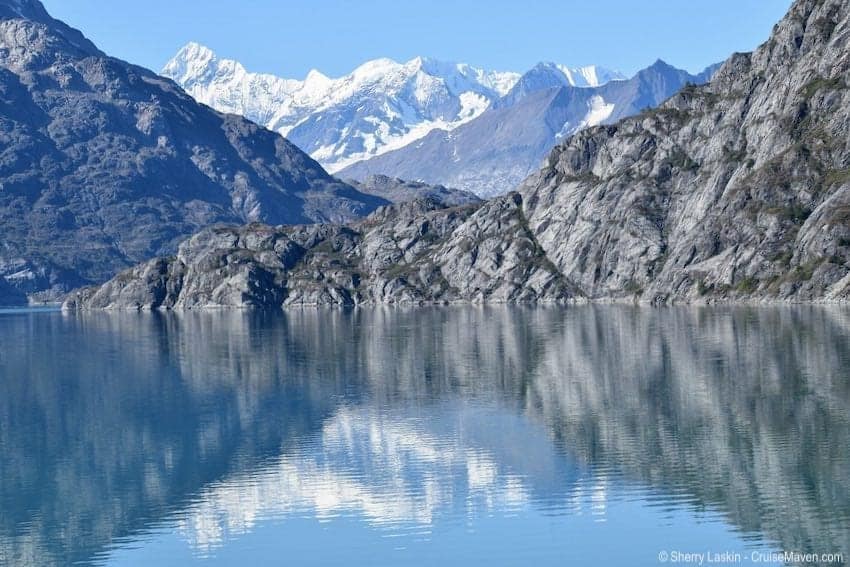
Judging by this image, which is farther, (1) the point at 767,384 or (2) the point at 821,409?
(1) the point at 767,384

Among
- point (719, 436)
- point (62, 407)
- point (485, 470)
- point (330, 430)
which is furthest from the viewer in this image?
point (62, 407)

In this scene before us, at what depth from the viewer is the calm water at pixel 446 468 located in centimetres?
7325

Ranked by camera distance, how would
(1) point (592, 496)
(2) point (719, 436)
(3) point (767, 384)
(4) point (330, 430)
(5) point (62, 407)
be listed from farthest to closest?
(5) point (62, 407), (3) point (767, 384), (4) point (330, 430), (2) point (719, 436), (1) point (592, 496)

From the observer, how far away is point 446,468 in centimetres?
9594

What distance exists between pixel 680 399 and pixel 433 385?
130ft

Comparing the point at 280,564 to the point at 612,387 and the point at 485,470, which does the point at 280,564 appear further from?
the point at 612,387

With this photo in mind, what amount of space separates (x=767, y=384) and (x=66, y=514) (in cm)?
8418

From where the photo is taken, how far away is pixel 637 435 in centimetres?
10556

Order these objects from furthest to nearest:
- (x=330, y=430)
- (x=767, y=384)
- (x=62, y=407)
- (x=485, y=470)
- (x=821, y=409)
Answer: (x=62, y=407) < (x=767, y=384) < (x=330, y=430) < (x=821, y=409) < (x=485, y=470)

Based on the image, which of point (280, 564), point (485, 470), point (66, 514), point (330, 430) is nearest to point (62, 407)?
point (330, 430)

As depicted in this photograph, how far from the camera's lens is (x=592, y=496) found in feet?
273

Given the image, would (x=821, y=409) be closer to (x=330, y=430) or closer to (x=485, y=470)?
(x=485, y=470)

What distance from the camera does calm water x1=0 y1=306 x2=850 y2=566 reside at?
240 ft

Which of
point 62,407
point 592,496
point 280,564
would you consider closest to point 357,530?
point 280,564
